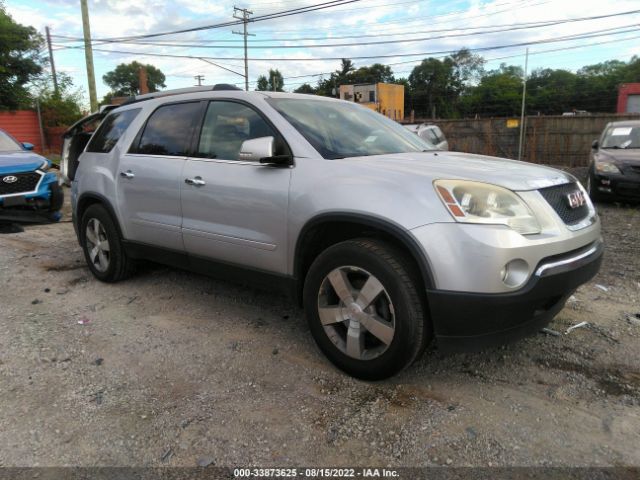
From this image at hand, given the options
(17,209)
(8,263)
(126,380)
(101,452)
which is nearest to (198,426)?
(101,452)

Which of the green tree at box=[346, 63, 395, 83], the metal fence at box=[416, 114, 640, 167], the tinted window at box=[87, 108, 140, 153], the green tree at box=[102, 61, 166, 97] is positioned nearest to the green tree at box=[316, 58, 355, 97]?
the green tree at box=[346, 63, 395, 83]

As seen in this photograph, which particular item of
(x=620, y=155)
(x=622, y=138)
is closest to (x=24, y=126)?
(x=622, y=138)

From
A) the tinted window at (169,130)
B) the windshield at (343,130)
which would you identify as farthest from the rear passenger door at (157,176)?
the windshield at (343,130)

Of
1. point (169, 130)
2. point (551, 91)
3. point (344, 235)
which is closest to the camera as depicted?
point (344, 235)

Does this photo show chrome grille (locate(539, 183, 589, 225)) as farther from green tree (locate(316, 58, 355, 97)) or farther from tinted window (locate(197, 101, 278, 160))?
green tree (locate(316, 58, 355, 97))

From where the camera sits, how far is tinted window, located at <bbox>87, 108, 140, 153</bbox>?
478 cm

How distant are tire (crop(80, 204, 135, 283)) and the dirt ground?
0.58m

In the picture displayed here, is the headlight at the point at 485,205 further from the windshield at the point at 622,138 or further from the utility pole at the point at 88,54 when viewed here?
the utility pole at the point at 88,54

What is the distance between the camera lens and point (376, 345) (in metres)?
2.94

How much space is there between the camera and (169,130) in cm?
423

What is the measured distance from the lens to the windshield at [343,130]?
3.36m

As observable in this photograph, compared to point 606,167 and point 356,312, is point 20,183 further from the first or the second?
point 606,167

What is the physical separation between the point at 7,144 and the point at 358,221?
8.34m

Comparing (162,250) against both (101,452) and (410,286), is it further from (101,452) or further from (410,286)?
(410,286)
